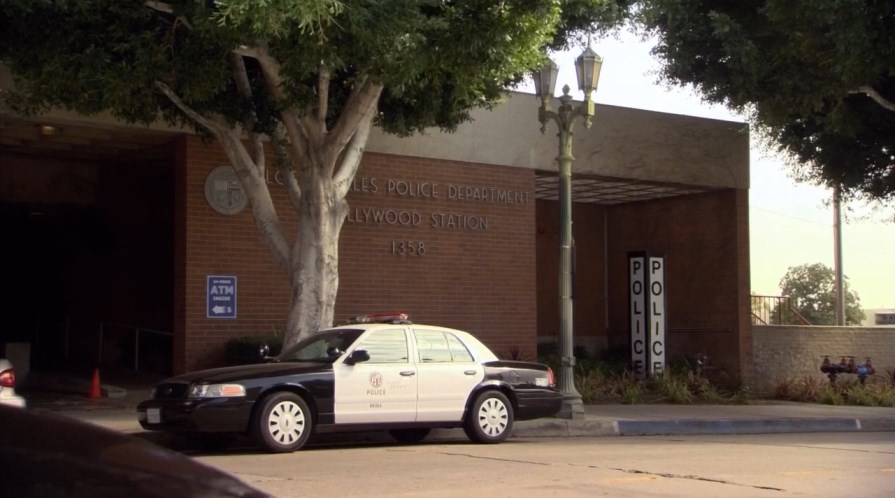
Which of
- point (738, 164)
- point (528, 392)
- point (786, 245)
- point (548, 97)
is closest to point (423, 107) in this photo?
point (548, 97)

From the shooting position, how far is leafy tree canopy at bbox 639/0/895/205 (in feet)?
60.2

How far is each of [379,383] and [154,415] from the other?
254 centimetres

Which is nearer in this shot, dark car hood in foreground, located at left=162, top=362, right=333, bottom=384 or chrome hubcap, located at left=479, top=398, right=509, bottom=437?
dark car hood in foreground, located at left=162, top=362, right=333, bottom=384

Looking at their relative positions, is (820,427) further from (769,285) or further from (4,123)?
(769,285)

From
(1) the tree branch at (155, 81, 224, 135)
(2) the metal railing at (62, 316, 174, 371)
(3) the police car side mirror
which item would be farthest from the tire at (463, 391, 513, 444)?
(2) the metal railing at (62, 316, 174, 371)

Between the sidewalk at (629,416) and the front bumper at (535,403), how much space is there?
1.15 metres

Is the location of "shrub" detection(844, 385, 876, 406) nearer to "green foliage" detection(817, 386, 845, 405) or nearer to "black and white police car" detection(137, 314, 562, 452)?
"green foliage" detection(817, 386, 845, 405)

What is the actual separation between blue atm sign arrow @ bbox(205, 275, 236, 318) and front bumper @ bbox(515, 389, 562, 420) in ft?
22.4

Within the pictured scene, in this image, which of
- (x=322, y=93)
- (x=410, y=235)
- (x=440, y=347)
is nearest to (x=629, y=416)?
(x=440, y=347)

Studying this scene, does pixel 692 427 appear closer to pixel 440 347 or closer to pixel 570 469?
pixel 440 347

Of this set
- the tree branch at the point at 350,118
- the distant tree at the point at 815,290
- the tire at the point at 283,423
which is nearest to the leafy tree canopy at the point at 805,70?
the tree branch at the point at 350,118

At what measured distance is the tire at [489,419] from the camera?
13.2 metres

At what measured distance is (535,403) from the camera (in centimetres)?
1366

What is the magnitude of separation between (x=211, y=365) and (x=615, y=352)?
12.3m
